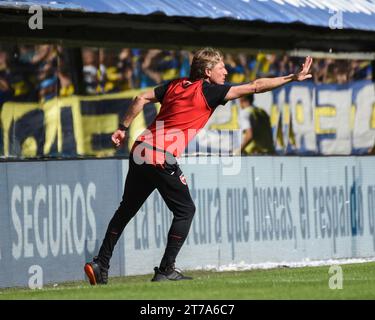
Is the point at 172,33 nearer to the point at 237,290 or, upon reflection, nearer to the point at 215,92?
the point at 215,92

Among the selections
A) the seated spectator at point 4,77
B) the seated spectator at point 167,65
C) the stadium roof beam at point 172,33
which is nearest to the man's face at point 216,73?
the stadium roof beam at point 172,33

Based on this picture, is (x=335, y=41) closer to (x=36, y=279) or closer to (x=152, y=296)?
(x=36, y=279)

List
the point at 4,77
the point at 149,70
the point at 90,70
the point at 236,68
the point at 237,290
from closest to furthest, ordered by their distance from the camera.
A: the point at 237,290, the point at 4,77, the point at 90,70, the point at 149,70, the point at 236,68

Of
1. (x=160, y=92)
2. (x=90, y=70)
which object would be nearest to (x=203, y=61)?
(x=160, y=92)

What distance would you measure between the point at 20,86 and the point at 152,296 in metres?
4.86

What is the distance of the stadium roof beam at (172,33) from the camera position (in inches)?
587

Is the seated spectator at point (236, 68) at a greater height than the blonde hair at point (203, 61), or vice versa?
the seated spectator at point (236, 68)

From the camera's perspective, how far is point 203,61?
41.9 feet

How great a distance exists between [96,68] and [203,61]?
3.22 metres

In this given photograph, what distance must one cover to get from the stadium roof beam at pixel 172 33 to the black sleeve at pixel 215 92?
2.44m

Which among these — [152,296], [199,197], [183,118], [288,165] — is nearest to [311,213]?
[288,165]

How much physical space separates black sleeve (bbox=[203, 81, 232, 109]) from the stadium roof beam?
2.44 m

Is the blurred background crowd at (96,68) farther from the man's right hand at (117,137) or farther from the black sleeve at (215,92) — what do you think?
the black sleeve at (215,92)

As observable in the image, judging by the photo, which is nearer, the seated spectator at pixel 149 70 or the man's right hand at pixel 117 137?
the man's right hand at pixel 117 137
